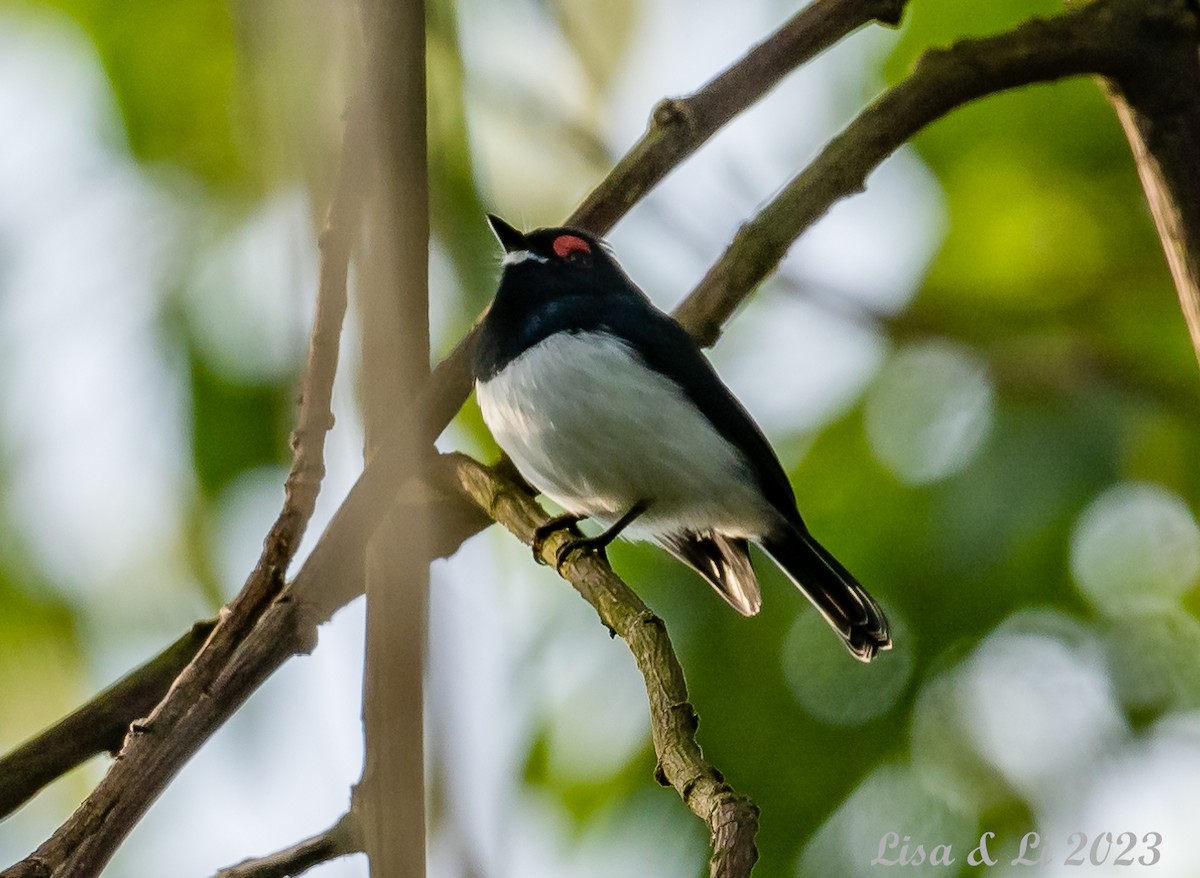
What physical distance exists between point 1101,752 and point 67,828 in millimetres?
2497

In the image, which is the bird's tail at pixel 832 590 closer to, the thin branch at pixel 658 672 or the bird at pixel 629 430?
the bird at pixel 629 430

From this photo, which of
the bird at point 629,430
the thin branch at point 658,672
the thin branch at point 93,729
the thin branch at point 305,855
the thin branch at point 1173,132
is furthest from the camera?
the bird at point 629,430

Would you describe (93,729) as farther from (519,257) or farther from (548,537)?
(519,257)

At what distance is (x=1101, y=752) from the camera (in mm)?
3277

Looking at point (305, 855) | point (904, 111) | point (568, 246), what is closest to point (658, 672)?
point (305, 855)

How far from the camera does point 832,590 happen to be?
11.3 ft

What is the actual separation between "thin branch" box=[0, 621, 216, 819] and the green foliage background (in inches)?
6.9

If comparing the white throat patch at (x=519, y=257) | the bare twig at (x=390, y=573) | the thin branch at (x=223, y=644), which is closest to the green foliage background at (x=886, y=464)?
the thin branch at (x=223, y=644)

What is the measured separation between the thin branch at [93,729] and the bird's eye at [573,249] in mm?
1805

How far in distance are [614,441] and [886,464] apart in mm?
769

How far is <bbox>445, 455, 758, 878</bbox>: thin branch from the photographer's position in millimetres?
1646

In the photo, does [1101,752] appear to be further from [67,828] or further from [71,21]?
[71,21]

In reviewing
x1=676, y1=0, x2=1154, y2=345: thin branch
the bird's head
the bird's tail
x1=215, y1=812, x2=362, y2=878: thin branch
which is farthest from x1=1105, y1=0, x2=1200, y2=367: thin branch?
x1=215, y1=812, x2=362, y2=878: thin branch

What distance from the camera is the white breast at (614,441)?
357 centimetres
